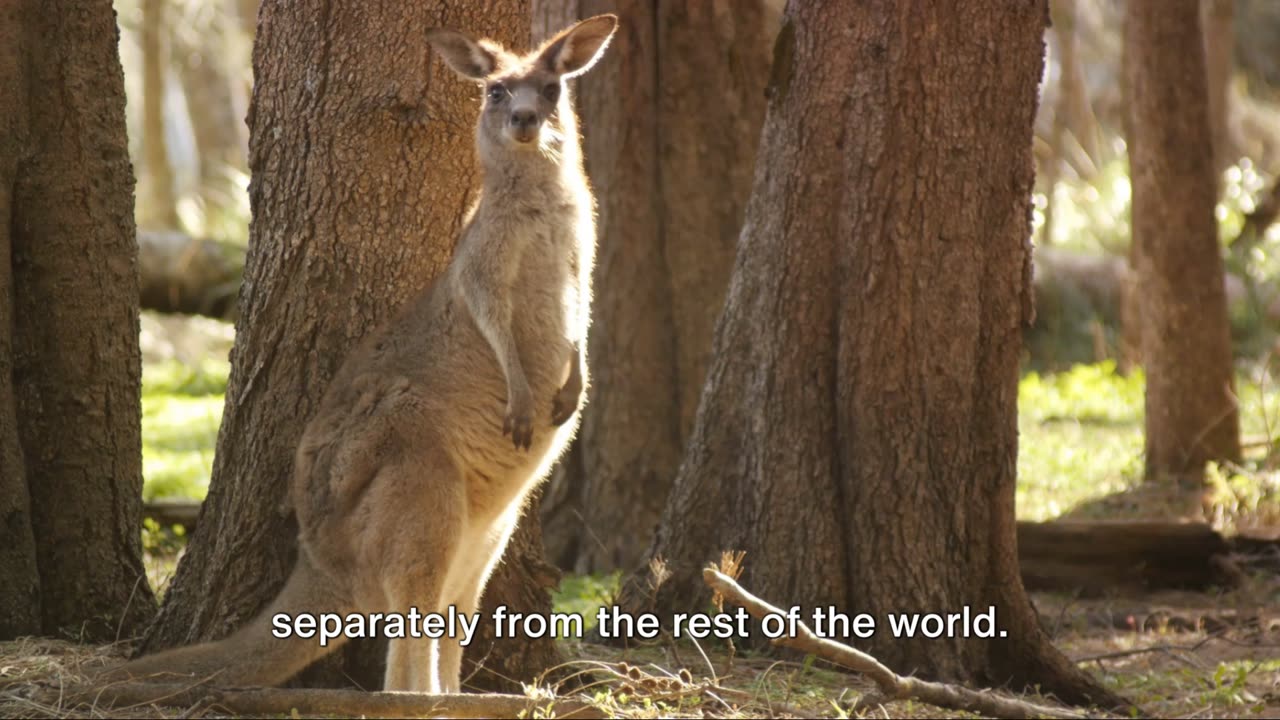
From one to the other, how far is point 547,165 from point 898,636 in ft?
7.95

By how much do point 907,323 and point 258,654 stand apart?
2.89 m

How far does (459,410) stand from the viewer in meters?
5.46

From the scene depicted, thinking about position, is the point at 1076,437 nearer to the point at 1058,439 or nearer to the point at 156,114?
the point at 1058,439

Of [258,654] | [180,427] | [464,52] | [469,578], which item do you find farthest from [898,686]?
[180,427]

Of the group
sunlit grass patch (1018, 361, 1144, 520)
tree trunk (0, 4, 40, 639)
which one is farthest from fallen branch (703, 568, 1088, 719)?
sunlit grass patch (1018, 361, 1144, 520)

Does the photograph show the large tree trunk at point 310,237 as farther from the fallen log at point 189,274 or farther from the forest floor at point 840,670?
the fallen log at point 189,274

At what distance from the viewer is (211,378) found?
14289mm

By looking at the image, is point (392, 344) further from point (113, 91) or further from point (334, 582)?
point (113, 91)

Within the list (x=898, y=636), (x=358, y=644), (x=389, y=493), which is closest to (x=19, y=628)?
(x=358, y=644)

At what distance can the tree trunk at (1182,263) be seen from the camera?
1027cm

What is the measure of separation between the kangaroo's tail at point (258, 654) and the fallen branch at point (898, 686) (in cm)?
138

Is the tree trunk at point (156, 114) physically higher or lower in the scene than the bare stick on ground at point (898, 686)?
higher

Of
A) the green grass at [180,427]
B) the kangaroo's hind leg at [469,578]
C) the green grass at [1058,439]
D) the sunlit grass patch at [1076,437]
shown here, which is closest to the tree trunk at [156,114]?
the green grass at [180,427]

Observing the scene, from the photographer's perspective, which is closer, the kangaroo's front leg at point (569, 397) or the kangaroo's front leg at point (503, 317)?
the kangaroo's front leg at point (503, 317)
